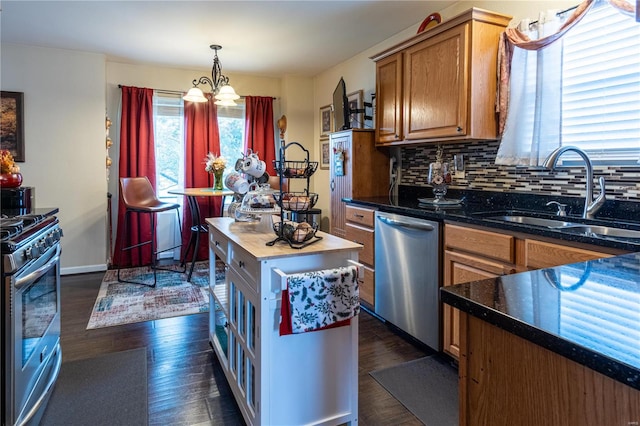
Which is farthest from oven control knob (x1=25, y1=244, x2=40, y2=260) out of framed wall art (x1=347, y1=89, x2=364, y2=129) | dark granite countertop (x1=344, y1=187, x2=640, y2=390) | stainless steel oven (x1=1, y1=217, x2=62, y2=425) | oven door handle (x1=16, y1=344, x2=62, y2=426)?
framed wall art (x1=347, y1=89, x2=364, y2=129)

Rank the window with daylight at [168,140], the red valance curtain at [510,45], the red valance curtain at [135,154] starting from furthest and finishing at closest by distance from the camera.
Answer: the window with daylight at [168,140] < the red valance curtain at [135,154] < the red valance curtain at [510,45]

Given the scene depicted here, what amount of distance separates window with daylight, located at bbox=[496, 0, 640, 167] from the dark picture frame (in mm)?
4647

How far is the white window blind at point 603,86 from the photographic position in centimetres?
207

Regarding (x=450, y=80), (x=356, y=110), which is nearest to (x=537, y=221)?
(x=450, y=80)

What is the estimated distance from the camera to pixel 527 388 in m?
0.63

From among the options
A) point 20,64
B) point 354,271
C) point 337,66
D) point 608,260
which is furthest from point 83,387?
point 337,66

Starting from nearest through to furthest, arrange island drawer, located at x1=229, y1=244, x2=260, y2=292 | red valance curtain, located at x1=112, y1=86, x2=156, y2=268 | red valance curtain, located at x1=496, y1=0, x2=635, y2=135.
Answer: island drawer, located at x1=229, y1=244, x2=260, y2=292 → red valance curtain, located at x1=496, y1=0, x2=635, y2=135 → red valance curtain, located at x1=112, y1=86, x2=156, y2=268

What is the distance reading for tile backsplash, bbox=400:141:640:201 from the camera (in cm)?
212

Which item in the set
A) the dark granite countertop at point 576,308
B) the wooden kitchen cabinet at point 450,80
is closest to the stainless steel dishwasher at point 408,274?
the wooden kitchen cabinet at point 450,80

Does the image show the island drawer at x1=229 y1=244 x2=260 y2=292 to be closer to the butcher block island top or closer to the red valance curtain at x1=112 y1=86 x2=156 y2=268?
the butcher block island top

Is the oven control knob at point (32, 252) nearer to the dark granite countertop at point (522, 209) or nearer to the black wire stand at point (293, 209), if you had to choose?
the black wire stand at point (293, 209)

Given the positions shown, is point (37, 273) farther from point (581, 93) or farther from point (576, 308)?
point (581, 93)

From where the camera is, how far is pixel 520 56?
2.55 m

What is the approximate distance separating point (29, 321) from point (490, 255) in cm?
223
